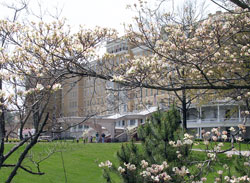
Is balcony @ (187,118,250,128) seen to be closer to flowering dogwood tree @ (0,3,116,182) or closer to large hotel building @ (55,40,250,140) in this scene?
large hotel building @ (55,40,250,140)

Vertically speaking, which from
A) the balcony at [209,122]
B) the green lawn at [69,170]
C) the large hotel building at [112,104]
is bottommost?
the green lawn at [69,170]

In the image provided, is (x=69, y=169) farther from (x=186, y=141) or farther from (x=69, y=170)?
(x=186, y=141)

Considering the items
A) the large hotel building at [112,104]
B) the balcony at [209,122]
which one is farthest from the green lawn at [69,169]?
the balcony at [209,122]

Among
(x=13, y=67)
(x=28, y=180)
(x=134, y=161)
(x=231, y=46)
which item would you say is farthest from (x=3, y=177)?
(x=231, y=46)

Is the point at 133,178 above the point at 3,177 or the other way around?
above

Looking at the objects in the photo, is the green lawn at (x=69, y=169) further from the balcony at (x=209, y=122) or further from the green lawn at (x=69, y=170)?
the balcony at (x=209, y=122)

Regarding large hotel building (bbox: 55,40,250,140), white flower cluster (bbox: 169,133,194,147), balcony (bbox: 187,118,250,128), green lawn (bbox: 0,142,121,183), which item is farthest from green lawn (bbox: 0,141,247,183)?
balcony (bbox: 187,118,250,128)

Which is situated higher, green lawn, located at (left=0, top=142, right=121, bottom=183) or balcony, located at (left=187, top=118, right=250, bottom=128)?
balcony, located at (left=187, top=118, right=250, bottom=128)

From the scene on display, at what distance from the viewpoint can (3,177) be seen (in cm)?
1011

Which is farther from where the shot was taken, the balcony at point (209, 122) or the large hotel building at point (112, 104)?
the balcony at point (209, 122)

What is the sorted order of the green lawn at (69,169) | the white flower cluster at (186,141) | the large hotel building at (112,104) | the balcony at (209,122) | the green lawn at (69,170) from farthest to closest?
the balcony at (209,122) < the green lawn at (69,170) < the green lawn at (69,169) < the large hotel building at (112,104) < the white flower cluster at (186,141)

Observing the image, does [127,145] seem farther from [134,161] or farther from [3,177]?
[3,177]

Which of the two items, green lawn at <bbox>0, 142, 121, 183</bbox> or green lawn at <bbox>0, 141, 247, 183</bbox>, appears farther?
green lawn at <bbox>0, 142, 121, 183</bbox>

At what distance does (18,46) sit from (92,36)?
1.43 metres
